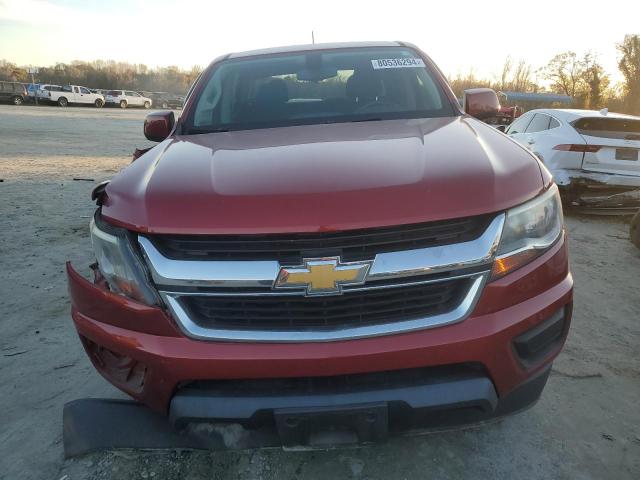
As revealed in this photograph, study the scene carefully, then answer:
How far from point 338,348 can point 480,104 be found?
2.18 meters

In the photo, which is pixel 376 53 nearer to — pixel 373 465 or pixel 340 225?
pixel 340 225

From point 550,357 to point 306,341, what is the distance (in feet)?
2.93

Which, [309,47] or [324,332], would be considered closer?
[324,332]

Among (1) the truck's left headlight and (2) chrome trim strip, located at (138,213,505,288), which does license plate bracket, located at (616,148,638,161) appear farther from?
(1) the truck's left headlight

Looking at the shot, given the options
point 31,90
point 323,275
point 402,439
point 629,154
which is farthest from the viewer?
point 31,90

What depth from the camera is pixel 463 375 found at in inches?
63.7

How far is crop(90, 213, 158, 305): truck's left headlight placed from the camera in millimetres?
1655

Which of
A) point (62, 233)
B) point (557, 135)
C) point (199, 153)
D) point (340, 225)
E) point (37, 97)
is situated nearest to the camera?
point (340, 225)

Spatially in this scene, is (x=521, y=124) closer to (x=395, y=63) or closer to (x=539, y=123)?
(x=539, y=123)

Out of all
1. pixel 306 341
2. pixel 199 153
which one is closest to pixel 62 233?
pixel 199 153

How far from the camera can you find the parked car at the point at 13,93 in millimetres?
37438

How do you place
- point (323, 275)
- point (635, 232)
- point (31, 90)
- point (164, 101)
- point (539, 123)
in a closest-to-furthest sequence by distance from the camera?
point (323, 275)
point (635, 232)
point (539, 123)
point (31, 90)
point (164, 101)

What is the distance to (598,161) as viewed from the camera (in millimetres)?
6285

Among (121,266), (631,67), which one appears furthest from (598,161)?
(631,67)
